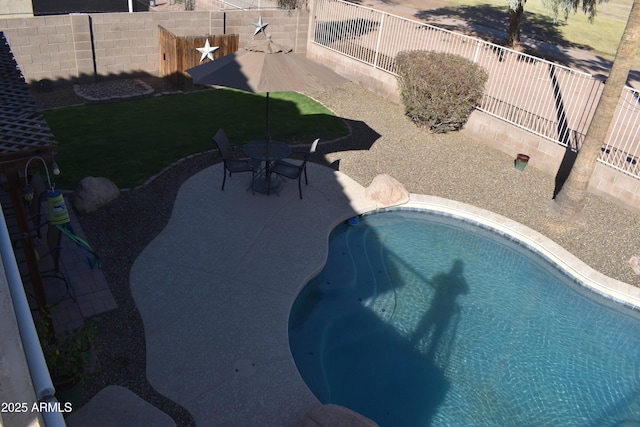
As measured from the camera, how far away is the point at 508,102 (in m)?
14.3

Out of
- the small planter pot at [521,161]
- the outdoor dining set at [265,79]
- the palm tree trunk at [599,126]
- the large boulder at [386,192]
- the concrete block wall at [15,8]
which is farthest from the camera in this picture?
the concrete block wall at [15,8]

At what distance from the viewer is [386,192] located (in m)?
11.2

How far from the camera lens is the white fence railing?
12.1 m

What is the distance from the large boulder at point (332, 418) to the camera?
5625 mm

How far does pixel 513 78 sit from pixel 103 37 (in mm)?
11741

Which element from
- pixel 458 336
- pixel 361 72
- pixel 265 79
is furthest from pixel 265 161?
pixel 361 72

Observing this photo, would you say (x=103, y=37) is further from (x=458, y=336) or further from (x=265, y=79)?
(x=458, y=336)

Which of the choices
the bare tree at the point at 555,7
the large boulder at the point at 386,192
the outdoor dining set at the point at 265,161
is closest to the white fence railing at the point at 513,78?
the large boulder at the point at 386,192

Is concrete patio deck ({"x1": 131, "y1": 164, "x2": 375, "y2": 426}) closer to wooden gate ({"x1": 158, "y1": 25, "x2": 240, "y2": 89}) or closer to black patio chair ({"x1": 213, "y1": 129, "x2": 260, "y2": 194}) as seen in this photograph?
black patio chair ({"x1": 213, "y1": 129, "x2": 260, "y2": 194})

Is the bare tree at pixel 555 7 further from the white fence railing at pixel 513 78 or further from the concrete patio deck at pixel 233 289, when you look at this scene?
the concrete patio deck at pixel 233 289

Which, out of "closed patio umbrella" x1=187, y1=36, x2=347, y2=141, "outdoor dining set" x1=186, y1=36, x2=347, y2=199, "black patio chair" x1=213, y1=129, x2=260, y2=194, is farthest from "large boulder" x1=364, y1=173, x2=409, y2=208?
"black patio chair" x1=213, y1=129, x2=260, y2=194

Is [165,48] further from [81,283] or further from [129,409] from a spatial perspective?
[129,409]

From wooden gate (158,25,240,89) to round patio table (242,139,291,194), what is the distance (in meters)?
6.41

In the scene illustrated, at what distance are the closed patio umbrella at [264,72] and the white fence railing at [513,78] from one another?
5.82 metres
